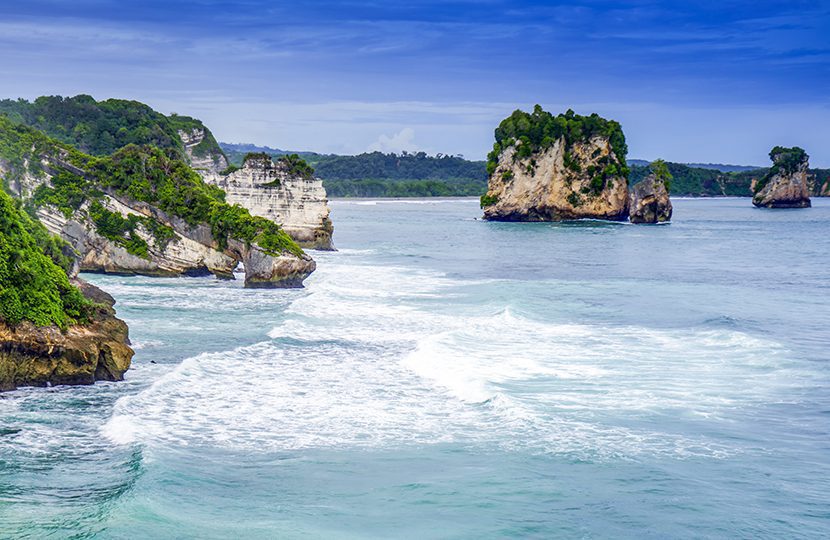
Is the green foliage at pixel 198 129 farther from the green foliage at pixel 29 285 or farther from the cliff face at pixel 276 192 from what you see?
the green foliage at pixel 29 285

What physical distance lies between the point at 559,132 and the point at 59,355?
75413 mm

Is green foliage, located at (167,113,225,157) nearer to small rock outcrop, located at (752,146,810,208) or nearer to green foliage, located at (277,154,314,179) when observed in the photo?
green foliage, located at (277,154,314,179)

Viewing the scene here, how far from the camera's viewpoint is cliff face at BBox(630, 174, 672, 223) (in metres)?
87.9

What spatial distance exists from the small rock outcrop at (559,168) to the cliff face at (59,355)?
7286 cm

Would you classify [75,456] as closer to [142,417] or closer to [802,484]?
[142,417]

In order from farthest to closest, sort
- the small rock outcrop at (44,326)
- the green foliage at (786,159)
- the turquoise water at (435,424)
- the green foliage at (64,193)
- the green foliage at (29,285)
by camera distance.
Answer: the green foliage at (786,159), the green foliage at (64,193), the green foliage at (29,285), the small rock outcrop at (44,326), the turquoise water at (435,424)

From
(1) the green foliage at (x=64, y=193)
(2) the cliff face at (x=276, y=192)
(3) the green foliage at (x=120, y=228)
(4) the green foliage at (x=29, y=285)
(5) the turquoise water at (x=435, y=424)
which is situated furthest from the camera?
(2) the cliff face at (x=276, y=192)

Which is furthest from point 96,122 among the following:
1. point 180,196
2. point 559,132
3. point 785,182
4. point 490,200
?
point 785,182

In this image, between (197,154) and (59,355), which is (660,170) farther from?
(59,355)

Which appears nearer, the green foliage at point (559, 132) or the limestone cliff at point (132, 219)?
the limestone cliff at point (132, 219)

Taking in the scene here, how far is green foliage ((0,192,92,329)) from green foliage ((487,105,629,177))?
72640 mm

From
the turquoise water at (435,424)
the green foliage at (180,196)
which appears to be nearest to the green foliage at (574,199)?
the green foliage at (180,196)

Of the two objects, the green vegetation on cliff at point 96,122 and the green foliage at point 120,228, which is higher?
the green vegetation on cliff at point 96,122

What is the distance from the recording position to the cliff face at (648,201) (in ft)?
289
